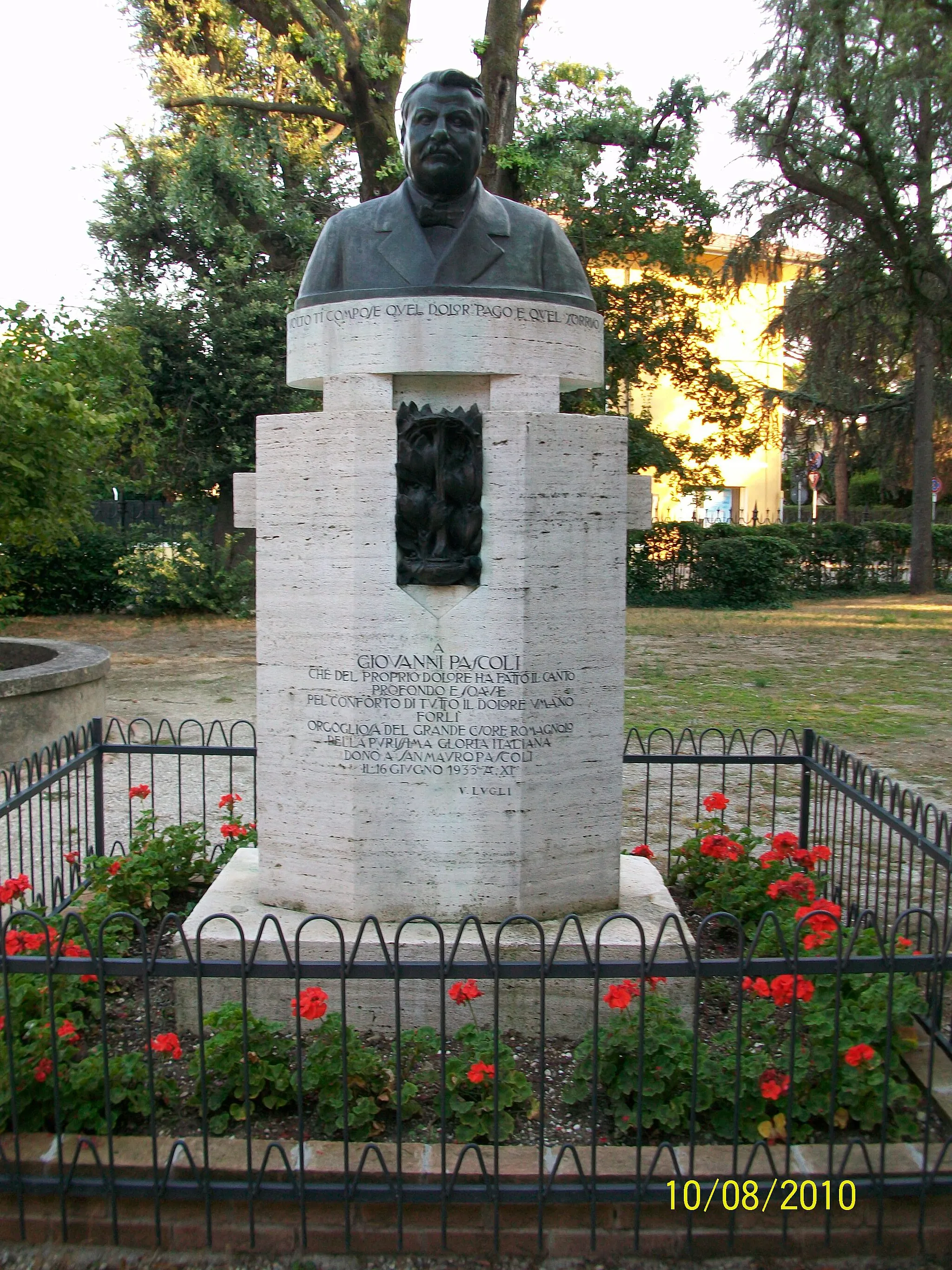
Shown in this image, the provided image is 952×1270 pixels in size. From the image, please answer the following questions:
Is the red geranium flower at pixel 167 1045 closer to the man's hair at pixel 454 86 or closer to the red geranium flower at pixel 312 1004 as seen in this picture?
the red geranium flower at pixel 312 1004

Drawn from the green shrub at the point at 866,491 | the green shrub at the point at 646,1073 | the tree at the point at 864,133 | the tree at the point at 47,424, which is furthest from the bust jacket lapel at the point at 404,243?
the green shrub at the point at 866,491

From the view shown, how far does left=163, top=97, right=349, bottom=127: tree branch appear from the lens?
1644 cm

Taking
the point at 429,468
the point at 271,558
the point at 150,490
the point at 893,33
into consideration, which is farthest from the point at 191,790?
the point at 893,33

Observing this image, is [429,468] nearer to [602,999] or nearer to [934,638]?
[602,999]

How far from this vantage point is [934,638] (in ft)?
57.0

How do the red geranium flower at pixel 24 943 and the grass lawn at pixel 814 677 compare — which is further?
the grass lawn at pixel 814 677

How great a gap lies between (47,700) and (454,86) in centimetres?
637

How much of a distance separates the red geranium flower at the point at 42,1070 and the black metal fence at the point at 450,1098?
0.06 feet

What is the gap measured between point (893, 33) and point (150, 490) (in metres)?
13.8

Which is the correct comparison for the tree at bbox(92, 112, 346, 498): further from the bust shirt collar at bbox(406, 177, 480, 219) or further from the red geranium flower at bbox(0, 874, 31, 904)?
the red geranium flower at bbox(0, 874, 31, 904)

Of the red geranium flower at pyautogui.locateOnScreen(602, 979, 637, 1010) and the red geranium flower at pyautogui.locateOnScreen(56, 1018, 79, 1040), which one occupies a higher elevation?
the red geranium flower at pyautogui.locateOnScreen(602, 979, 637, 1010)

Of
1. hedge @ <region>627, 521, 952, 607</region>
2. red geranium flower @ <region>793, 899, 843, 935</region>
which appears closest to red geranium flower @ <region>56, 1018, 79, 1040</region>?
red geranium flower @ <region>793, 899, 843, 935</region>

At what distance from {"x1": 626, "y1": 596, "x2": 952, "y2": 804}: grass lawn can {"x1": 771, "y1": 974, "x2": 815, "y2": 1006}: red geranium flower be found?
4.83m

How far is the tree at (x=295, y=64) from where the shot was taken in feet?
50.8
